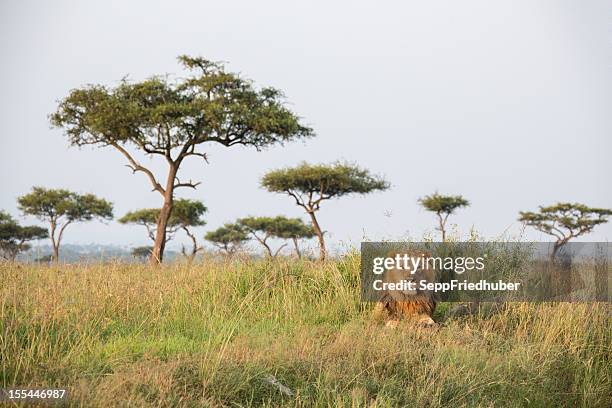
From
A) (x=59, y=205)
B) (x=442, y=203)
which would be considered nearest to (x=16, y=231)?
(x=59, y=205)

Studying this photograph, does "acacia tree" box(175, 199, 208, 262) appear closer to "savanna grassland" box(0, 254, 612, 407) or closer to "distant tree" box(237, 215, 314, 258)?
"distant tree" box(237, 215, 314, 258)

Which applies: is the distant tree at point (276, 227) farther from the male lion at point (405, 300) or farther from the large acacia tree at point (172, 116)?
the male lion at point (405, 300)

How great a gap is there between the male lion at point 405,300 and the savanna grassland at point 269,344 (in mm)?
263

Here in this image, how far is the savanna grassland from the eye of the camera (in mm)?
4809

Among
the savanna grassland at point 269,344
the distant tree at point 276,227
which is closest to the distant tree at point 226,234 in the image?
the distant tree at point 276,227

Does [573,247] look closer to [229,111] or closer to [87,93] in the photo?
[229,111]

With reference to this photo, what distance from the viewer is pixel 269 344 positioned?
603cm

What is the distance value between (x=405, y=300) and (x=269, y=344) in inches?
82.9

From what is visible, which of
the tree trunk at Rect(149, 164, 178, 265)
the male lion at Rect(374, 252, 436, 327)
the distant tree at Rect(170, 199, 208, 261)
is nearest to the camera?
the male lion at Rect(374, 252, 436, 327)

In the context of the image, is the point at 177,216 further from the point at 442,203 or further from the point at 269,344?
the point at 269,344

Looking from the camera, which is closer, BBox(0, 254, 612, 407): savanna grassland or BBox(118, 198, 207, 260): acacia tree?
BBox(0, 254, 612, 407): savanna grassland

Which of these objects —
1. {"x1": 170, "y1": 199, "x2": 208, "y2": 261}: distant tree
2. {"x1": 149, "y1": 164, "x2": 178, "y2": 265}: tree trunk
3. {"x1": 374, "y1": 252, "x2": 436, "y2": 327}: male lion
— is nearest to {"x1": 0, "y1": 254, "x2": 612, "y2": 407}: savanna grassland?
{"x1": 374, "y1": 252, "x2": 436, "y2": 327}: male lion

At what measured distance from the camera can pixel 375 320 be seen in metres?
7.49

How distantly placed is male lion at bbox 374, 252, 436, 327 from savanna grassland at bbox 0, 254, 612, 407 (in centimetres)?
26
